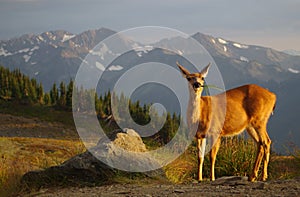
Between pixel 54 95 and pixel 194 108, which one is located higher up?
pixel 54 95

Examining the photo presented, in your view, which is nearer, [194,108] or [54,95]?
[194,108]

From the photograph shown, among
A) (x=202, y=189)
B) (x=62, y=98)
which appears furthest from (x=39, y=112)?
(x=202, y=189)

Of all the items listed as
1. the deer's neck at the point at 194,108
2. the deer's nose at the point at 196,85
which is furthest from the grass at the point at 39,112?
the deer's nose at the point at 196,85

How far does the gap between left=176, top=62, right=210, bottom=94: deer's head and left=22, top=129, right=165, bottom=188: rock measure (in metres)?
2.59

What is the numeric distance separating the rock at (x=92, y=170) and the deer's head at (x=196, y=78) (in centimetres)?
259

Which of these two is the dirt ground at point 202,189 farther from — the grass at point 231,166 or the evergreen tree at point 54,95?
the evergreen tree at point 54,95

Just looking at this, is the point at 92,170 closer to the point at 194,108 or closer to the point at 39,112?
the point at 194,108

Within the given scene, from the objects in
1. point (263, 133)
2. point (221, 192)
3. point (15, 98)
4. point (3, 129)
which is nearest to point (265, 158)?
point (263, 133)

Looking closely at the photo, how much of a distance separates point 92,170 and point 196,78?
365cm

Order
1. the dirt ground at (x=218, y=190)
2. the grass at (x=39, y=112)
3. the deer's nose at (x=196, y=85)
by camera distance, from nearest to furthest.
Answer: the dirt ground at (x=218, y=190)
the deer's nose at (x=196, y=85)
the grass at (x=39, y=112)

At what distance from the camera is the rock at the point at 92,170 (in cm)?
1068

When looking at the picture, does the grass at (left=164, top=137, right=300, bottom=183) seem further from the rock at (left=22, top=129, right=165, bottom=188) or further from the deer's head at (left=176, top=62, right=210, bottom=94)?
the deer's head at (left=176, top=62, right=210, bottom=94)

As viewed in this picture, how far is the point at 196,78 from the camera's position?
10016mm

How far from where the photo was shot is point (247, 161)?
39.4ft
